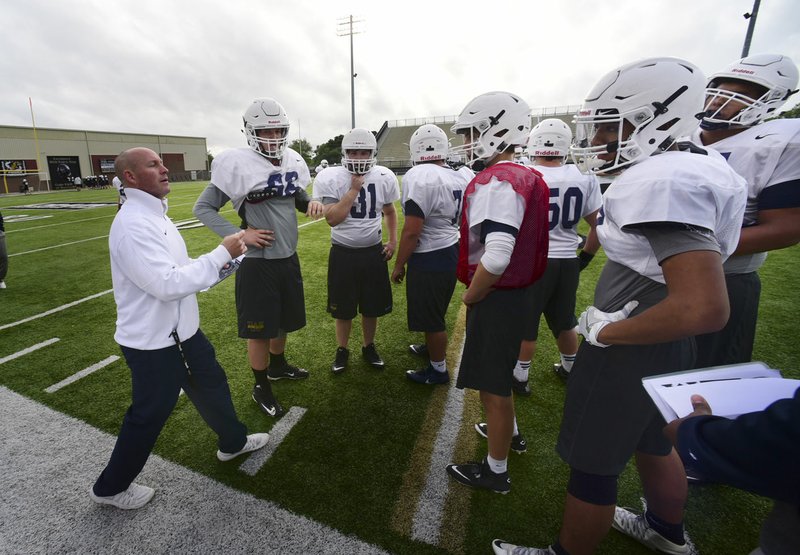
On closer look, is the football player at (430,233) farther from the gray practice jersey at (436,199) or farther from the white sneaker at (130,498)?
the white sneaker at (130,498)

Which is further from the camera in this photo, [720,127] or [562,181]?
[562,181]

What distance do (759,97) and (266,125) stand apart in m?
2.84

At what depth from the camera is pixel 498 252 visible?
1.70 meters

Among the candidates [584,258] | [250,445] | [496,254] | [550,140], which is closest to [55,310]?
[250,445]

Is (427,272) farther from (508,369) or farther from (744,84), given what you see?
(744,84)

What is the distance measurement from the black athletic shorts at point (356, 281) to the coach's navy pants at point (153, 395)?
1293 millimetres

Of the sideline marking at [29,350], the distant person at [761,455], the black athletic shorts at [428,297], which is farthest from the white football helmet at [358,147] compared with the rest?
the sideline marking at [29,350]

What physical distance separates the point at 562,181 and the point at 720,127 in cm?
97

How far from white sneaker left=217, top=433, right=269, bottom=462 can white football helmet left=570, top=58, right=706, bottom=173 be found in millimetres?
2496

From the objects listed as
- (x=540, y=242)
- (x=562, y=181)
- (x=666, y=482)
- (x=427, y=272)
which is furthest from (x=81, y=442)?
(x=562, y=181)

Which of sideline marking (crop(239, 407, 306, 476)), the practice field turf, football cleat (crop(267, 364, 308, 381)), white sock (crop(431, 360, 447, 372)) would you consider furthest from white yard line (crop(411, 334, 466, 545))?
football cleat (crop(267, 364, 308, 381))

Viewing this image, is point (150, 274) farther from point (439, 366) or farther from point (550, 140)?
point (550, 140)

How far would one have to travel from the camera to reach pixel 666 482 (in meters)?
1.67

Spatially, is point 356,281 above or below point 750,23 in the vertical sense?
below
